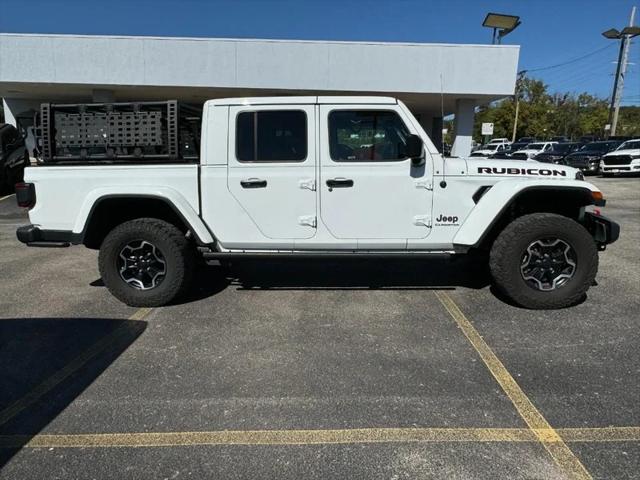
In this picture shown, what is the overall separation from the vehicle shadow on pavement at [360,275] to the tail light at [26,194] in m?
2.25

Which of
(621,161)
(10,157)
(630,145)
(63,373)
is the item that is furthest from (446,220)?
(630,145)

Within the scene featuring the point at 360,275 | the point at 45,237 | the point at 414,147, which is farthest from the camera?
the point at 360,275

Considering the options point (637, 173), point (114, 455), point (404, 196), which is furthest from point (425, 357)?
point (637, 173)

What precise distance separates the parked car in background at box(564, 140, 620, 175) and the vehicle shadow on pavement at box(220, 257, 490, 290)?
19824 millimetres

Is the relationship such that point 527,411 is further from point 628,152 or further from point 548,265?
point 628,152

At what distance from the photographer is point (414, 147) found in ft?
14.6

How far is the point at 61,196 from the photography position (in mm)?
4738

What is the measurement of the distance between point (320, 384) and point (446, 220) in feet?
7.16

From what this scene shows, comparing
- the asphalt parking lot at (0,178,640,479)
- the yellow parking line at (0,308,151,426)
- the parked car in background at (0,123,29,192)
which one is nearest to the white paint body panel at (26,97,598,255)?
the asphalt parking lot at (0,178,640,479)

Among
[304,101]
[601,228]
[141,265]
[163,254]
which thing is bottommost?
[141,265]

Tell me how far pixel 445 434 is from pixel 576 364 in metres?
1.48

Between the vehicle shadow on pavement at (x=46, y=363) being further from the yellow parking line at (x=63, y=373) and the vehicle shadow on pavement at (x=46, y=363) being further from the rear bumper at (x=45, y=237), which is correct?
the rear bumper at (x=45, y=237)

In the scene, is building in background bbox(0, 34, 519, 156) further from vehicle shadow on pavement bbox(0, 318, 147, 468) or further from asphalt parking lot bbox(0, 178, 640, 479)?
vehicle shadow on pavement bbox(0, 318, 147, 468)

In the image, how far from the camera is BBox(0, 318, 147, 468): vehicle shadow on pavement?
2947 millimetres
